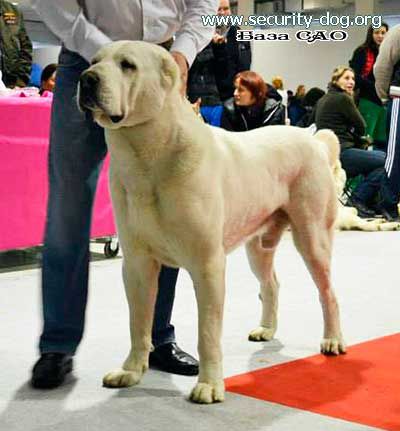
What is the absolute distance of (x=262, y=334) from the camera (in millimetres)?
3184

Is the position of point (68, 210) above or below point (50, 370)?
above

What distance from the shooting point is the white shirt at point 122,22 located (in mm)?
2432

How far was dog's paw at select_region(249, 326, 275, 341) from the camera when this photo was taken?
3176mm

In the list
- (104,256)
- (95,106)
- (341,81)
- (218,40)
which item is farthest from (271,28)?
(95,106)

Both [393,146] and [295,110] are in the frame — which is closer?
[393,146]

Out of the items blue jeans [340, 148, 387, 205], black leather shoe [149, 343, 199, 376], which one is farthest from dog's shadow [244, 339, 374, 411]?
blue jeans [340, 148, 387, 205]

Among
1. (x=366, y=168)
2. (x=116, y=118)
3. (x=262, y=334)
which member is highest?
(x=116, y=118)

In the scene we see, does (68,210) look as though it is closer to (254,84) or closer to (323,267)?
(323,267)

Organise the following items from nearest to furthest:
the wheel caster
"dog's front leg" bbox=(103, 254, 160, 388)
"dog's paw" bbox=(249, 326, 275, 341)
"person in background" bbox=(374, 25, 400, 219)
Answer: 1. "dog's front leg" bbox=(103, 254, 160, 388)
2. "dog's paw" bbox=(249, 326, 275, 341)
3. the wheel caster
4. "person in background" bbox=(374, 25, 400, 219)

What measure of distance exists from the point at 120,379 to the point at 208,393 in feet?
1.07

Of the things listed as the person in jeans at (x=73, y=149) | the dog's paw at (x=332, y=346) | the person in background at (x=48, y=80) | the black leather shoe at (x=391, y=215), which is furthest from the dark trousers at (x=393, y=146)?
the person in jeans at (x=73, y=149)

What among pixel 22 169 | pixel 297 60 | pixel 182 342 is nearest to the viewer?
pixel 182 342

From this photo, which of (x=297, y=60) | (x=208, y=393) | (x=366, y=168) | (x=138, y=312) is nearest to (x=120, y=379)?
(x=138, y=312)

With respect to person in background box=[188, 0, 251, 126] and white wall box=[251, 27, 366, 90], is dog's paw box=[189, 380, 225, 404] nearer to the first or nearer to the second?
person in background box=[188, 0, 251, 126]
